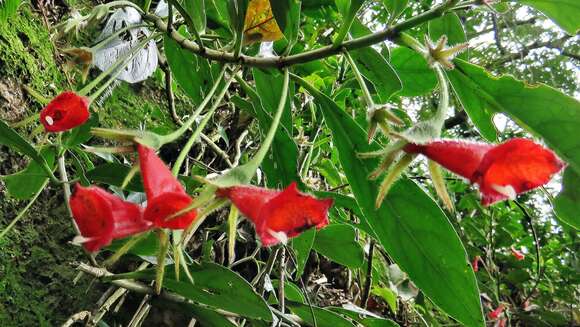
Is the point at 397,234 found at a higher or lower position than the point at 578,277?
higher

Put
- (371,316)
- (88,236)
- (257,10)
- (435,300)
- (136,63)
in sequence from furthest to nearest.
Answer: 1. (371,316)
2. (136,63)
3. (257,10)
4. (435,300)
5. (88,236)

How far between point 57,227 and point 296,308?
0.51m

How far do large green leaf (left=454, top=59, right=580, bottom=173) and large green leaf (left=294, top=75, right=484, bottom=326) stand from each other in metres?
0.16

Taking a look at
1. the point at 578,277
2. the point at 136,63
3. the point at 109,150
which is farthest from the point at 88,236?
the point at 578,277

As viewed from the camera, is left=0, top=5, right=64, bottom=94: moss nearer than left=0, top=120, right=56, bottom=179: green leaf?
No

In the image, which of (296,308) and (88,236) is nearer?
(88,236)

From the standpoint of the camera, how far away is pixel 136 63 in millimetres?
1000

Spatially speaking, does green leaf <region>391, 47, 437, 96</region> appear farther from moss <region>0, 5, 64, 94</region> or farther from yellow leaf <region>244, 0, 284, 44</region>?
moss <region>0, 5, 64, 94</region>

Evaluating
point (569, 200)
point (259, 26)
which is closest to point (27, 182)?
point (259, 26)

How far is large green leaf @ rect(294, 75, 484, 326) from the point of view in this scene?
2.15 ft

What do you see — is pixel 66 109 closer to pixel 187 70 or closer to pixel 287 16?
pixel 287 16

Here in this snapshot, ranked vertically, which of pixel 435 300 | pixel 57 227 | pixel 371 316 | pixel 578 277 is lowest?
pixel 578 277

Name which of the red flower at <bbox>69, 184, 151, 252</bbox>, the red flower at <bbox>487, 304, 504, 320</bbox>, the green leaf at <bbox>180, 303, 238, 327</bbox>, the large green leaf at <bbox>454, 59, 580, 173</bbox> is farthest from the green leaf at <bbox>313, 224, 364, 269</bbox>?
the red flower at <bbox>487, 304, 504, 320</bbox>

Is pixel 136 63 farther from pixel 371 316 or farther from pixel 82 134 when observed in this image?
pixel 371 316
